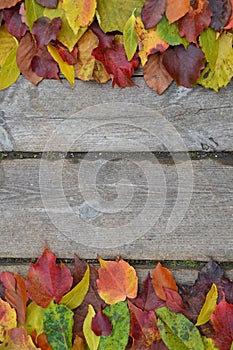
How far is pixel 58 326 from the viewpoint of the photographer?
3.94 ft

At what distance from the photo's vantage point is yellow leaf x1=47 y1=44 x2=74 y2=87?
3.60ft

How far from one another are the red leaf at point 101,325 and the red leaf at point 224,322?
0.22 metres

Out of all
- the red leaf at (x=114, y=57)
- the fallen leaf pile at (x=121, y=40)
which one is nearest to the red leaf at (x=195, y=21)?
the fallen leaf pile at (x=121, y=40)

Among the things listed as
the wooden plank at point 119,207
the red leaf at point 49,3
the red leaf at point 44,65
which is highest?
A: the red leaf at point 49,3

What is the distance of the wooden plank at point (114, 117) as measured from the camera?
1.12 meters

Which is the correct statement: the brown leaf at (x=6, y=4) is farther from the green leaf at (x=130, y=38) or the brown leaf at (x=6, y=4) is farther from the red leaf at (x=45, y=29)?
the green leaf at (x=130, y=38)

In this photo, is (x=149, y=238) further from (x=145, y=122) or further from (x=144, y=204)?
(x=145, y=122)

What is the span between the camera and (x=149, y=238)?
4.00 feet

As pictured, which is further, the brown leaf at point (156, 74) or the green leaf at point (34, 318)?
the green leaf at point (34, 318)

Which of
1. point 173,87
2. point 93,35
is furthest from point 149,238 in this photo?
point 93,35

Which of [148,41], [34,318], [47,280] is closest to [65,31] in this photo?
[148,41]

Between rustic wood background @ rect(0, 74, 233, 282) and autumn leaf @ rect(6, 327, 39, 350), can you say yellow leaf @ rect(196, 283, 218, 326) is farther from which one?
autumn leaf @ rect(6, 327, 39, 350)

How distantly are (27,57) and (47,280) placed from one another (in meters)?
0.47

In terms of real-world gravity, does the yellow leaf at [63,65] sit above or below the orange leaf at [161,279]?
above
